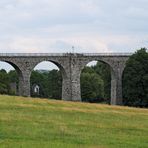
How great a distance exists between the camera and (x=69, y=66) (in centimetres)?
7450

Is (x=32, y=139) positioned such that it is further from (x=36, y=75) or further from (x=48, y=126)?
(x=36, y=75)

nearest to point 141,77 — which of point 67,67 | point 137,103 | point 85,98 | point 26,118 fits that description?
point 137,103

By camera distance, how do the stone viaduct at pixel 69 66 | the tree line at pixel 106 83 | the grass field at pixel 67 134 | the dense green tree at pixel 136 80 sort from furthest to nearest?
the stone viaduct at pixel 69 66 → the tree line at pixel 106 83 → the dense green tree at pixel 136 80 → the grass field at pixel 67 134

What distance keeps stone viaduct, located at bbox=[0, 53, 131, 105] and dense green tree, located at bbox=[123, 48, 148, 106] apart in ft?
17.4

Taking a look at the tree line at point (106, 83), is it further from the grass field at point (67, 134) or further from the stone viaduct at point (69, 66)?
the grass field at point (67, 134)

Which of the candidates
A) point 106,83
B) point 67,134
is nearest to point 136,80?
point 106,83

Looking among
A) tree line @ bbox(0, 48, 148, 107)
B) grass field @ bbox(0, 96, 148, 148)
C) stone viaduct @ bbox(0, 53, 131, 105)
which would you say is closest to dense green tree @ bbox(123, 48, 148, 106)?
tree line @ bbox(0, 48, 148, 107)

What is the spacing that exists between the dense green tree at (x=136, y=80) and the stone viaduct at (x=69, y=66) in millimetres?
5301

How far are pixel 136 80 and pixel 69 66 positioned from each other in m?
11.6

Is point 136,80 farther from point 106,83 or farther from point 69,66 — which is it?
point 106,83

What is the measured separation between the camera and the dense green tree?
67312 mm

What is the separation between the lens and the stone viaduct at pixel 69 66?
71250 mm

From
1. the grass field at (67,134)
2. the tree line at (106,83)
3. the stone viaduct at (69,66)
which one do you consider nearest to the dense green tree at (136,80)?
the tree line at (106,83)

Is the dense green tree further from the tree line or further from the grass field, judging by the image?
the grass field
